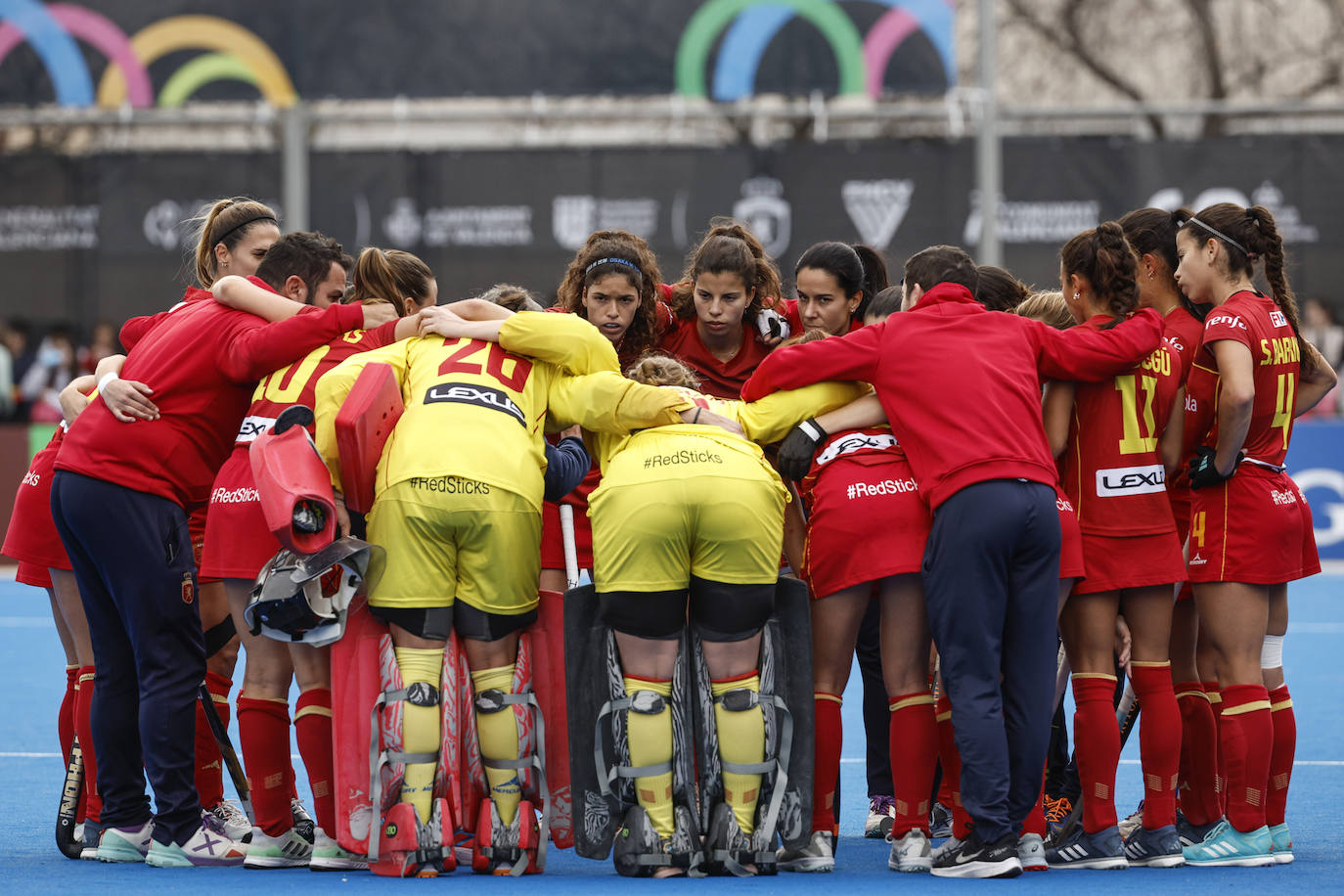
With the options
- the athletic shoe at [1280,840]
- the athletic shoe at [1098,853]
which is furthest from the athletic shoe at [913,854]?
the athletic shoe at [1280,840]

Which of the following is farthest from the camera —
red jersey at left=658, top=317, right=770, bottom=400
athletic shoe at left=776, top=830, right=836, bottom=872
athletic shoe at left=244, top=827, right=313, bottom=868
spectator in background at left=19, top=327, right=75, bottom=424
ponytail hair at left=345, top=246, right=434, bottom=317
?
spectator in background at left=19, top=327, right=75, bottom=424

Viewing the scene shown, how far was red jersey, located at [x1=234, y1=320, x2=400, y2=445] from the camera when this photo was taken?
5.05m

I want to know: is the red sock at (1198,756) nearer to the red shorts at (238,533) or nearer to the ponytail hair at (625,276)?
the ponytail hair at (625,276)

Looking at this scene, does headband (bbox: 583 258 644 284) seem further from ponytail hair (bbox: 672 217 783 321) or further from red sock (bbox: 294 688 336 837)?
red sock (bbox: 294 688 336 837)

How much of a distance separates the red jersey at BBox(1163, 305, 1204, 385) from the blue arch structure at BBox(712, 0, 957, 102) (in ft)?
31.2

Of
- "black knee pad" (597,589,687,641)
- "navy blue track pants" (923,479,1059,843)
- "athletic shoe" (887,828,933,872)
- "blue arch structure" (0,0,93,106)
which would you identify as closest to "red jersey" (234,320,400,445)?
"black knee pad" (597,589,687,641)

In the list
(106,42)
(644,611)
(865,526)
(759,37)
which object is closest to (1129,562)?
(865,526)

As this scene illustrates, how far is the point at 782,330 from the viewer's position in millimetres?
6047

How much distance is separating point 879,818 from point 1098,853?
90 cm

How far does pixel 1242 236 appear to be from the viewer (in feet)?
17.5

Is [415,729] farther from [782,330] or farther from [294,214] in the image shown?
[294,214]

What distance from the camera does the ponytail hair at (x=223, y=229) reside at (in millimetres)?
5691

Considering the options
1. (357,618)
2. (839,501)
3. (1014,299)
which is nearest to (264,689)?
(357,618)

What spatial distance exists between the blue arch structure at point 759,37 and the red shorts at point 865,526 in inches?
399
